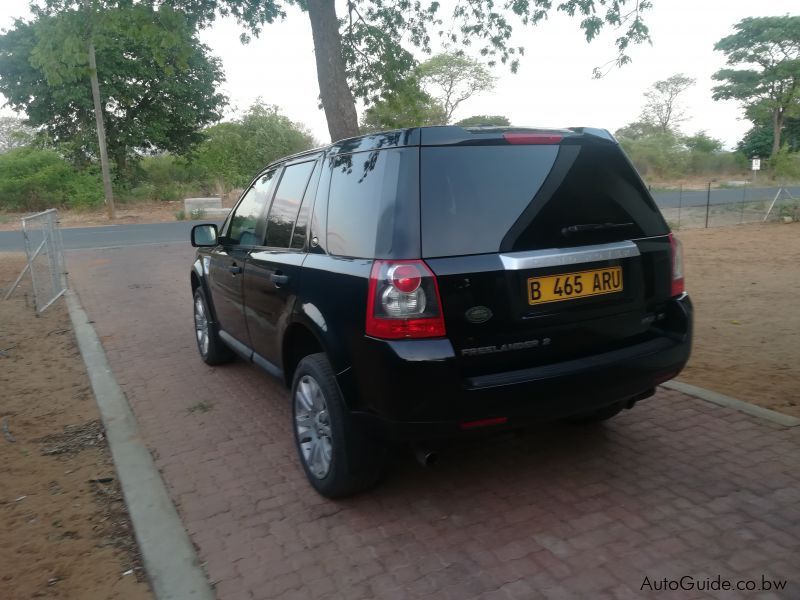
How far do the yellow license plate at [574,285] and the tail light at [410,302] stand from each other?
0.47 meters

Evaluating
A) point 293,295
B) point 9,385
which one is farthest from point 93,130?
point 293,295

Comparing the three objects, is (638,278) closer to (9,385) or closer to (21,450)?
(21,450)

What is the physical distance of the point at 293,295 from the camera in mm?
3650

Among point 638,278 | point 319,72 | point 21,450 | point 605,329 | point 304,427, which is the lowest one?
point 21,450

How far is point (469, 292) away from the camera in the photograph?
9.34ft

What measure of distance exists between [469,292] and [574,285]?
1.87ft

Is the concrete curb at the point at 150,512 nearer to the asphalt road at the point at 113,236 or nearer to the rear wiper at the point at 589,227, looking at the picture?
the rear wiper at the point at 589,227

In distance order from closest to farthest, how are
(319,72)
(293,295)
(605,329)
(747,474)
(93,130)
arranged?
1. (605,329)
2. (747,474)
3. (293,295)
4. (319,72)
5. (93,130)

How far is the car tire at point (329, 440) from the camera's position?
126 inches

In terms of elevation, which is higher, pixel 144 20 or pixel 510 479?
pixel 144 20

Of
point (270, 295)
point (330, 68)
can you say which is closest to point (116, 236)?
point (330, 68)

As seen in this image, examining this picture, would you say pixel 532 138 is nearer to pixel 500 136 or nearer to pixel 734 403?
pixel 500 136

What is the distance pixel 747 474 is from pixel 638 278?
4.03 feet

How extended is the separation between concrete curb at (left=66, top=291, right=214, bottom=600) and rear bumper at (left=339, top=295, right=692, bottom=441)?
104 cm
